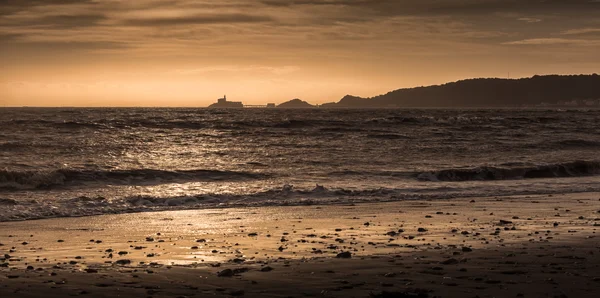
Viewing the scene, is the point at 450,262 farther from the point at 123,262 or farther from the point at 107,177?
the point at 107,177

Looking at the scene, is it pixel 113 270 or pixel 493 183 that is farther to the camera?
pixel 493 183

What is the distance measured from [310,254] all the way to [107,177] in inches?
649

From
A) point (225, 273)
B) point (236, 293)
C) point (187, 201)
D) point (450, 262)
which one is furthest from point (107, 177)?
point (236, 293)

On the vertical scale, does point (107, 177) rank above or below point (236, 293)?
below

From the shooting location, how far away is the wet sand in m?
9.21

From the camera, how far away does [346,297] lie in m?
8.72

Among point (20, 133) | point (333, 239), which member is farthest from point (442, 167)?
point (20, 133)

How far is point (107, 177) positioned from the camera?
2623 cm

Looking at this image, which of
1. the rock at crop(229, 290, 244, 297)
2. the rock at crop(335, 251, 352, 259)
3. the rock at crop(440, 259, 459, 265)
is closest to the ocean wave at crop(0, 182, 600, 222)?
the rock at crop(335, 251, 352, 259)

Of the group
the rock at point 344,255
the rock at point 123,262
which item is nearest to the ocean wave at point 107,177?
the rock at point 123,262

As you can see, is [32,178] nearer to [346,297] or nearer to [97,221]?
[97,221]

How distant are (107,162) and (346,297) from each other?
78.6 ft

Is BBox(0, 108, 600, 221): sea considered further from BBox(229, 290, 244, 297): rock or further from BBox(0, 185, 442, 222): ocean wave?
BBox(229, 290, 244, 297): rock

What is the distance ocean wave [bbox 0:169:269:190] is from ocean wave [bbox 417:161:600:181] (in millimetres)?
7330
